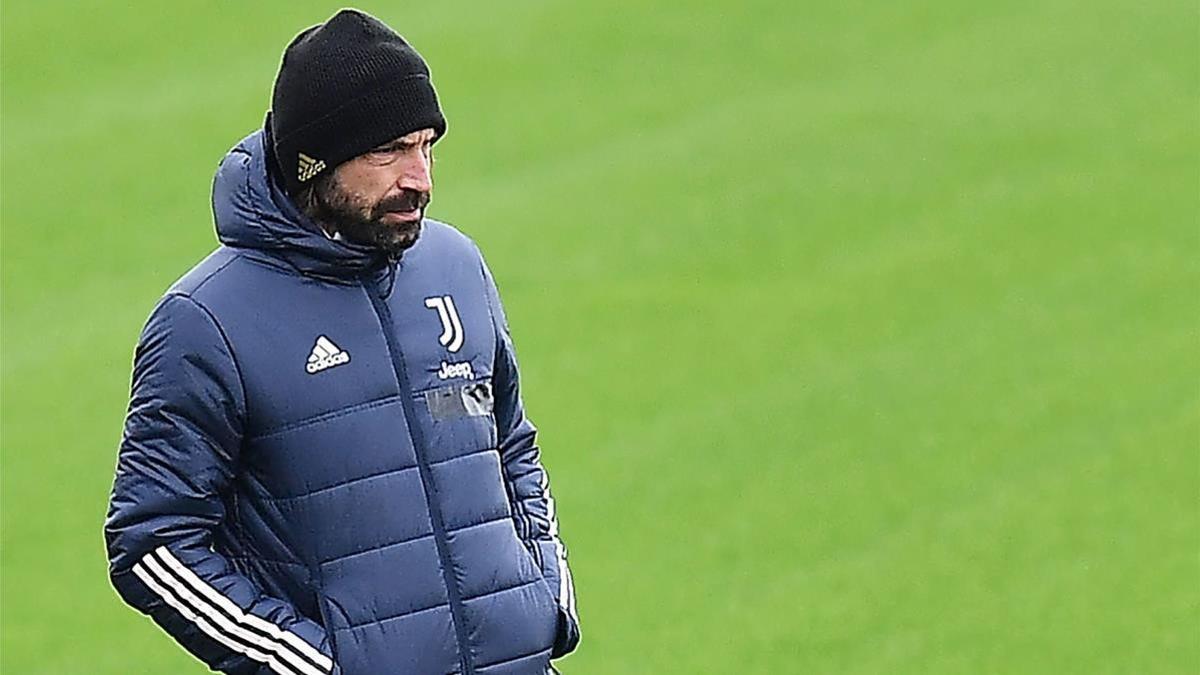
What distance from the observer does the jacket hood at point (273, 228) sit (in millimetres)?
2936

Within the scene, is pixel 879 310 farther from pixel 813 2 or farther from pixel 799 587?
pixel 813 2

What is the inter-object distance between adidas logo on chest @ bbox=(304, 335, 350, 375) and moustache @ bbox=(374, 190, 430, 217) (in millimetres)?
183

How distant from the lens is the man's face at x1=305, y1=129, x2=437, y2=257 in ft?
9.55

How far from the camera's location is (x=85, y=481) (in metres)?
7.52

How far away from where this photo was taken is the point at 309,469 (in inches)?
115

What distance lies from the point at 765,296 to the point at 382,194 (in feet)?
21.1

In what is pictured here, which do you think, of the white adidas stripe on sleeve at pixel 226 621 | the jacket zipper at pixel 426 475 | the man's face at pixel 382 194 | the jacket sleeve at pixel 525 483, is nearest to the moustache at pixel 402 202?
the man's face at pixel 382 194

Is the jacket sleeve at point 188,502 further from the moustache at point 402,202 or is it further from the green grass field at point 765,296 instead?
the green grass field at point 765,296

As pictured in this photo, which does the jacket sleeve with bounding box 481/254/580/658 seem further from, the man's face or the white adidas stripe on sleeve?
the white adidas stripe on sleeve

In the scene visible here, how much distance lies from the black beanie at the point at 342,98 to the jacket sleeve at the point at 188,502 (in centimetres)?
25

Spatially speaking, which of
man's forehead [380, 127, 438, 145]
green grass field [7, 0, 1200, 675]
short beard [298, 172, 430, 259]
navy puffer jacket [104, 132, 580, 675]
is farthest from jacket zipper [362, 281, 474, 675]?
green grass field [7, 0, 1200, 675]

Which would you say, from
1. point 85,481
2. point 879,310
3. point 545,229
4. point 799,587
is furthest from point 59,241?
point 799,587

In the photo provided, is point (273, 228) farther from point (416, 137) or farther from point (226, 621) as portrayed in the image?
point (226, 621)

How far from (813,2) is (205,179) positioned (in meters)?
4.70
